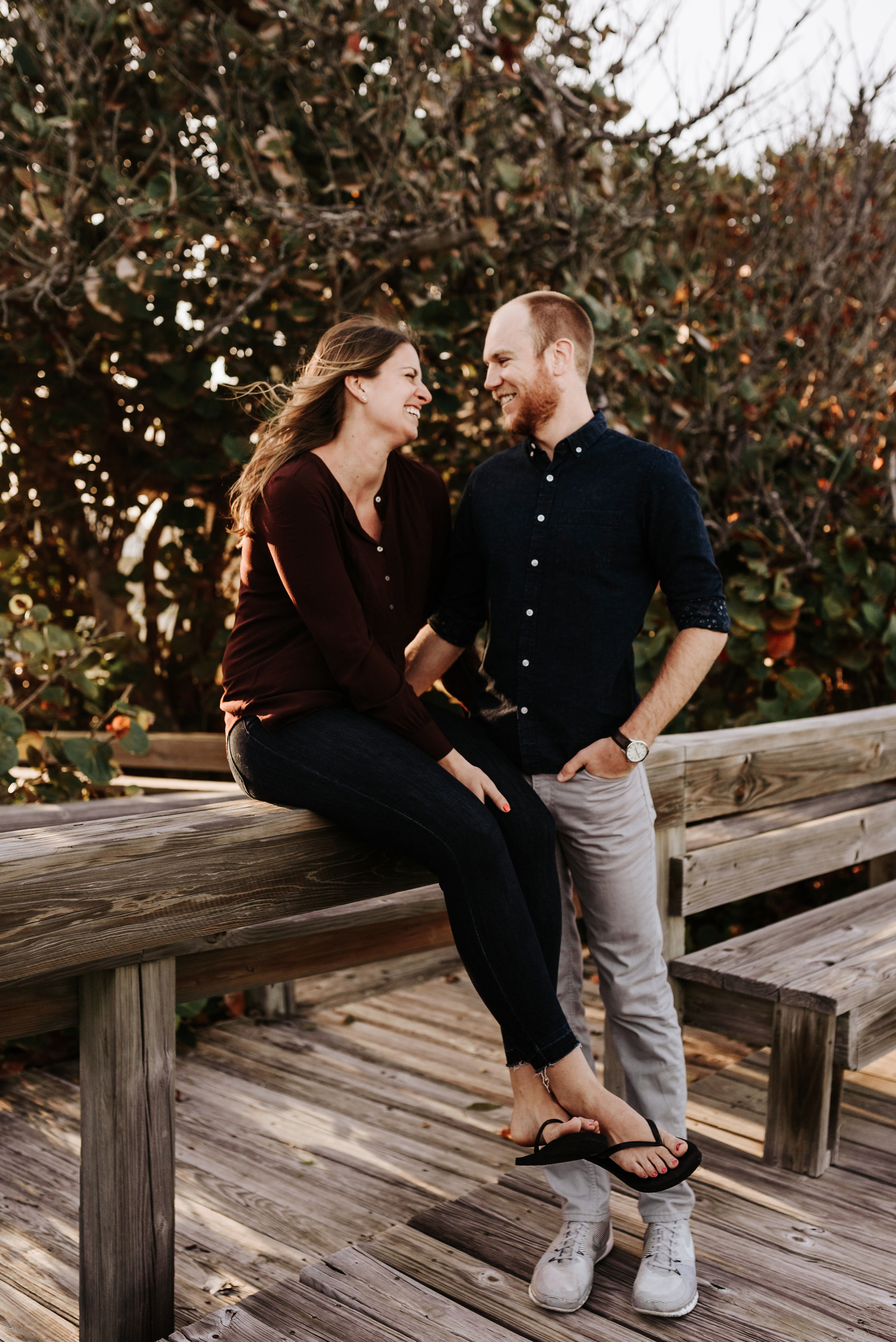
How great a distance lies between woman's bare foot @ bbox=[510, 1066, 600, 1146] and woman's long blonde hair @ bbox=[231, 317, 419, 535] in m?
1.04

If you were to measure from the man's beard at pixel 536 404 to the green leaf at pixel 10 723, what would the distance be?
1624mm

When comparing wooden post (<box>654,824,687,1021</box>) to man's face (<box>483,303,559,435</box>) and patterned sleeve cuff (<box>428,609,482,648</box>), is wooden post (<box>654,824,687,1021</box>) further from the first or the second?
man's face (<box>483,303,559,435</box>)

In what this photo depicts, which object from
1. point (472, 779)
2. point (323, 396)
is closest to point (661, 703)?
point (472, 779)

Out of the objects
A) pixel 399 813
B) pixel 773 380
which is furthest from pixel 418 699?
pixel 773 380

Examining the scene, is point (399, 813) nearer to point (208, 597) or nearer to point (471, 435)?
point (471, 435)

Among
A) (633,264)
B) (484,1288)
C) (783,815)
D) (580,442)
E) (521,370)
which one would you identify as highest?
(633,264)

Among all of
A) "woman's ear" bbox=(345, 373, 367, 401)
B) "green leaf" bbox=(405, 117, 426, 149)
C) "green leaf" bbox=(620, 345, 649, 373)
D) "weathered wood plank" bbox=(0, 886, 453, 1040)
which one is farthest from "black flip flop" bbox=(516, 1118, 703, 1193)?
"green leaf" bbox=(405, 117, 426, 149)

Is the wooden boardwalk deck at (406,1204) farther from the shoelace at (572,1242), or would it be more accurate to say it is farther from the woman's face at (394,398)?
the woman's face at (394,398)

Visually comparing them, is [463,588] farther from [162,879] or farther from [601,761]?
[162,879]

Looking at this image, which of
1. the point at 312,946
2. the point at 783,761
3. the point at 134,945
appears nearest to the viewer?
the point at 134,945

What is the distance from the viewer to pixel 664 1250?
74.2 inches

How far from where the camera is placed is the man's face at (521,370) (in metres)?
2.03

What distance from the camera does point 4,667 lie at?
323cm

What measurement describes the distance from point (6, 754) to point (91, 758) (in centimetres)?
37
